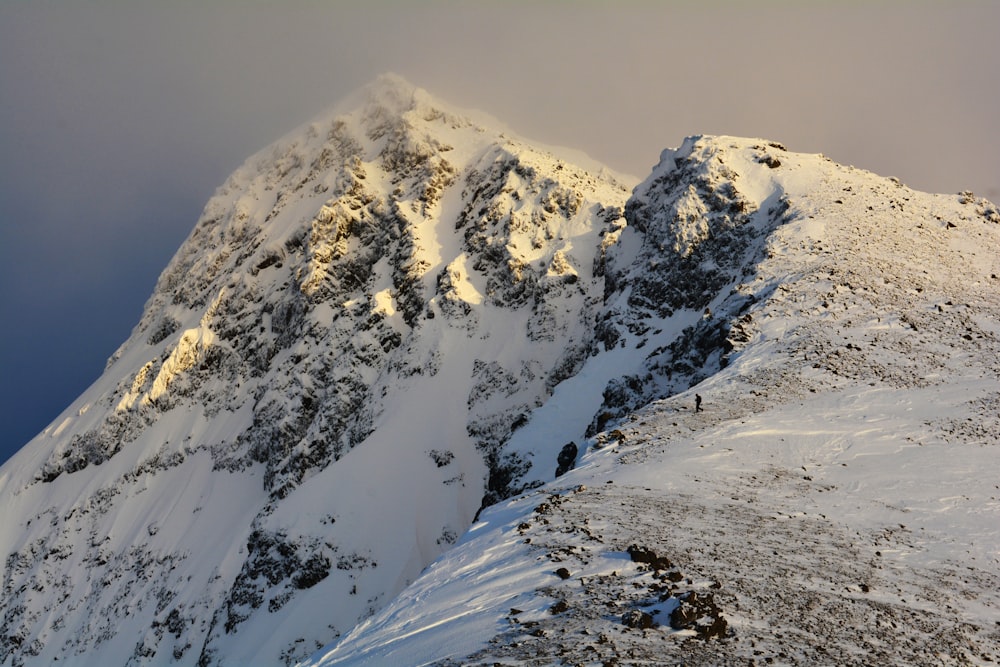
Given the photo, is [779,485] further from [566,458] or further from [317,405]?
[317,405]

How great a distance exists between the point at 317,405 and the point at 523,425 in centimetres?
4463

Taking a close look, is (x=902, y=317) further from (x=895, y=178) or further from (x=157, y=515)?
(x=157, y=515)

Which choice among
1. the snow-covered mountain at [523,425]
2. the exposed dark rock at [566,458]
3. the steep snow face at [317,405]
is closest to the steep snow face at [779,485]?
the snow-covered mountain at [523,425]

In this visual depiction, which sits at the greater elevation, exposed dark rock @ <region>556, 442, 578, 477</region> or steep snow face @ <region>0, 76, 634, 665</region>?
steep snow face @ <region>0, 76, 634, 665</region>

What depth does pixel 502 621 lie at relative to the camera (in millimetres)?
14117

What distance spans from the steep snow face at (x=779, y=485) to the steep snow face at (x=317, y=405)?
693 inches

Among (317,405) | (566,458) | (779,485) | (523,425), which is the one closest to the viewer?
(779,485)

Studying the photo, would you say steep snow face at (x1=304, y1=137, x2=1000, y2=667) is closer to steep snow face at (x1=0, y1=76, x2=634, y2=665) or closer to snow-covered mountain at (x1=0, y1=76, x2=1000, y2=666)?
snow-covered mountain at (x1=0, y1=76, x2=1000, y2=666)

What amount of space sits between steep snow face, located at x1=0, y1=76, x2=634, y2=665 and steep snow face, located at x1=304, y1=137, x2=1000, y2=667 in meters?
17.6

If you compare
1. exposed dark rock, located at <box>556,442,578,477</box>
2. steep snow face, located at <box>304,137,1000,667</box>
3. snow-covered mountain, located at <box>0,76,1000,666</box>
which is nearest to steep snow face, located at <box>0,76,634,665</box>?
snow-covered mountain, located at <box>0,76,1000,666</box>

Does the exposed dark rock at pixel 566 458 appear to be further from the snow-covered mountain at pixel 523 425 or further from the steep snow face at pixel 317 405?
the steep snow face at pixel 317 405

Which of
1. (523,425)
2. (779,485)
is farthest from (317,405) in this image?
(779,485)

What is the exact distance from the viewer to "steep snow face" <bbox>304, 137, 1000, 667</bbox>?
13.6 meters

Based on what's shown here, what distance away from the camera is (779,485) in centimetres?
2434
